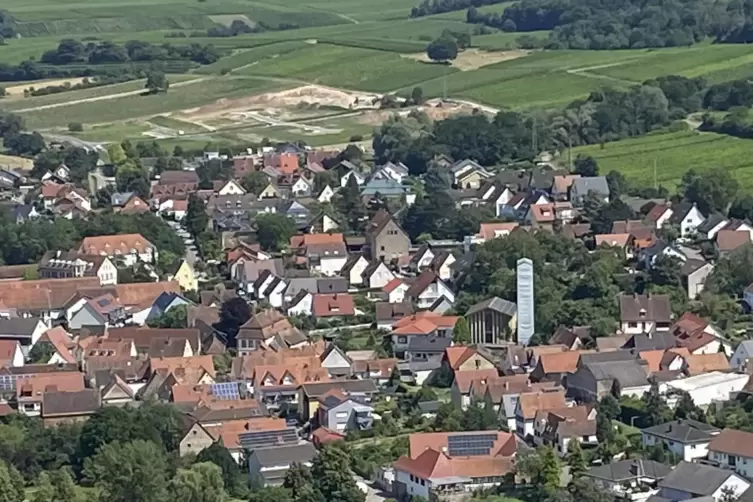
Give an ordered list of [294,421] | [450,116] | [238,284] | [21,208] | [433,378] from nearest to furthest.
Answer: [294,421] < [433,378] < [238,284] < [21,208] < [450,116]

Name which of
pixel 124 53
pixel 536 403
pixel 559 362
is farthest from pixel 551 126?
pixel 124 53

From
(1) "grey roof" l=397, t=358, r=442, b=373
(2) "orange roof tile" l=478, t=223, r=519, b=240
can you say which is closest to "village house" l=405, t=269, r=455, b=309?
(2) "orange roof tile" l=478, t=223, r=519, b=240

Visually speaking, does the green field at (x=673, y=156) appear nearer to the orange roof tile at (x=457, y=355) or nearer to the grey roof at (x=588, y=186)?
the grey roof at (x=588, y=186)

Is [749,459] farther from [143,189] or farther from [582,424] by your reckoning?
[143,189]

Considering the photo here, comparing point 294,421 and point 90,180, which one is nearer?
point 294,421

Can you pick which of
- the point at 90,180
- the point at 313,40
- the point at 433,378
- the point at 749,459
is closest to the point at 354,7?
the point at 313,40

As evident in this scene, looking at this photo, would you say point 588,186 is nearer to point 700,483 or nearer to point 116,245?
point 116,245

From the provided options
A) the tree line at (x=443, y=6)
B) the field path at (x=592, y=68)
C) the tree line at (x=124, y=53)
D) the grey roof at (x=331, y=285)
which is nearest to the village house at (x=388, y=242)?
the grey roof at (x=331, y=285)
